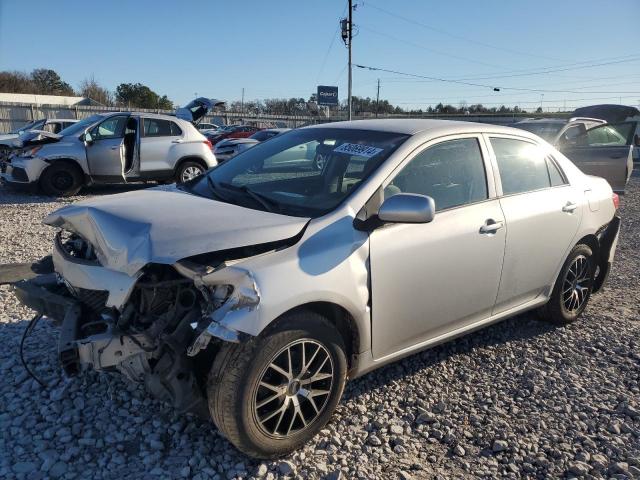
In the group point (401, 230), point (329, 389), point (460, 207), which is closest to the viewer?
point (329, 389)

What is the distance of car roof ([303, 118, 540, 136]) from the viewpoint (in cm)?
351

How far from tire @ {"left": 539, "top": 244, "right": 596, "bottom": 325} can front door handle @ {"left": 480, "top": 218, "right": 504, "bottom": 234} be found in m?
1.16

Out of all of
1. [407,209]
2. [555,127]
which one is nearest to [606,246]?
[407,209]

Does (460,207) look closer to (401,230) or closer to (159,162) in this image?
(401,230)

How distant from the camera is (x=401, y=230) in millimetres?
3037

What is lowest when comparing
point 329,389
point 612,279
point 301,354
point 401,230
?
point 612,279

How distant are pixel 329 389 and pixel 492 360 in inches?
66.0

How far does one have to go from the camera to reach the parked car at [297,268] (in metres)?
2.48

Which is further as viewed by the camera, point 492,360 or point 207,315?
point 492,360

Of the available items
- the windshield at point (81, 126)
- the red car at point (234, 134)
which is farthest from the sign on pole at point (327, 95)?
the windshield at point (81, 126)

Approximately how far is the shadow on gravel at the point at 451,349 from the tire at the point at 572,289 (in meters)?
0.17

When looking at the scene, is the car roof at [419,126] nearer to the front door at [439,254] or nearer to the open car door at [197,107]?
the front door at [439,254]

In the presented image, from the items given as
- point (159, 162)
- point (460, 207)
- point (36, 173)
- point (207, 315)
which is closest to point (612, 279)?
point (460, 207)

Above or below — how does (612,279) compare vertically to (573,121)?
below
